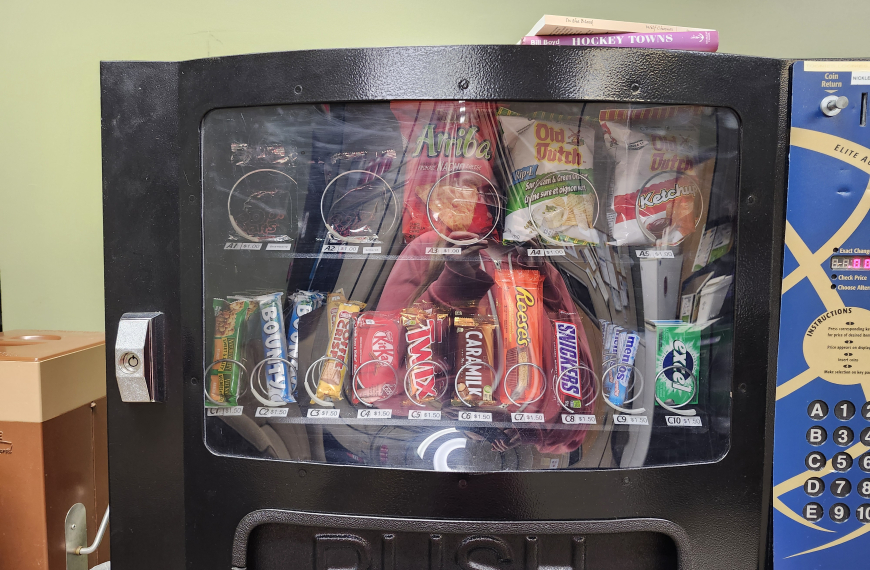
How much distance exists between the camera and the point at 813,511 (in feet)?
2.88

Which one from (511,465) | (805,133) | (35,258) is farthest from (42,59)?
(805,133)

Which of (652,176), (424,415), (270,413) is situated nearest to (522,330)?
(424,415)

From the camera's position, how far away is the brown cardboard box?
108 cm

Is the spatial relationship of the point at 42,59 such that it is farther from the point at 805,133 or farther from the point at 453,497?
the point at 805,133

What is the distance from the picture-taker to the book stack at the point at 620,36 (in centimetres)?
91

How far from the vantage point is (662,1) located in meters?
1.44

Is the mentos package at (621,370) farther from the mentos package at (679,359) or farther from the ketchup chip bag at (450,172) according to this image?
the ketchup chip bag at (450,172)

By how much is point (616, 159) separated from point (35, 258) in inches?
64.9

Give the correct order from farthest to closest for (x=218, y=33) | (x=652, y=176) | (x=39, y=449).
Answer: (x=218, y=33) → (x=39, y=449) → (x=652, y=176)

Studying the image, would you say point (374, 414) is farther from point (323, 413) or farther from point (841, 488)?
point (841, 488)

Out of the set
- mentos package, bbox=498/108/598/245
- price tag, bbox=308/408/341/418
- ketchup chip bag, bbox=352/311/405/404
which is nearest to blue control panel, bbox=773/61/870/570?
mentos package, bbox=498/108/598/245

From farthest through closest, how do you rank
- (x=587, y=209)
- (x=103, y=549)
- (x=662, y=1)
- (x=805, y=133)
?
(x=662, y=1) → (x=103, y=549) → (x=587, y=209) → (x=805, y=133)

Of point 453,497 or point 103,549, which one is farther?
point 103,549

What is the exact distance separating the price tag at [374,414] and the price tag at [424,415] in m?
0.04
